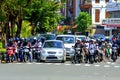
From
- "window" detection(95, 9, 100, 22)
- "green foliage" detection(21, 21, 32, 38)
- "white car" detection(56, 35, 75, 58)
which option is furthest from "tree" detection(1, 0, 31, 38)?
"window" detection(95, 9, 100, 22)

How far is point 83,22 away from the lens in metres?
96.2

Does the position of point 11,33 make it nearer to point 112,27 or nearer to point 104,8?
point 112,27

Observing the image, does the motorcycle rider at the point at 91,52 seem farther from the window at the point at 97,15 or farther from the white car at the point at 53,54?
the window at the point at 97,15

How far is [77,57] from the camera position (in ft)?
104

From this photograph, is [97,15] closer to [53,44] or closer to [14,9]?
[14,9]

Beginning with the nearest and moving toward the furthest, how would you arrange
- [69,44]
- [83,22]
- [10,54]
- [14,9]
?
[10,54]
[69,44]
[14,9]
[83,22]

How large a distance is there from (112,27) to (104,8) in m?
11.9

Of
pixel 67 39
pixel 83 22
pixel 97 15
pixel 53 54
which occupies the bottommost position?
pixel 83 22

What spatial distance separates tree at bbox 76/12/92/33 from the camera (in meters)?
95.9

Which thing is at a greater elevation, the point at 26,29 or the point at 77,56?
the point at 77,56

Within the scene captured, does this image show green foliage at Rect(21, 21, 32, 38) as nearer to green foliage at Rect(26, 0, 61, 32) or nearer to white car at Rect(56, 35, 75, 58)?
green foliage at Rect(26, 0, 61, 32)

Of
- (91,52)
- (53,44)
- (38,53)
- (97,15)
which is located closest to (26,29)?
(38,53)

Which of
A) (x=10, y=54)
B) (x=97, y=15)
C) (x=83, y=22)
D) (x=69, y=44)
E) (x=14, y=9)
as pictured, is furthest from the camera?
(x=97, y=15)

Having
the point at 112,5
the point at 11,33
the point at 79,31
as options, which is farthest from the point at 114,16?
the point at 11,33
